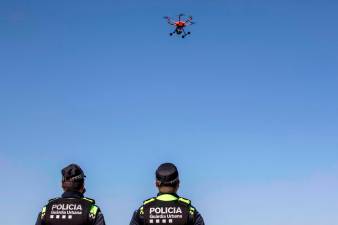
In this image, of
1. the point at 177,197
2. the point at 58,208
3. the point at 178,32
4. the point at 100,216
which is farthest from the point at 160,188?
the point at 178,32

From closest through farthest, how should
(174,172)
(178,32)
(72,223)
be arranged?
(174,172) → (72,223) → (178,32)

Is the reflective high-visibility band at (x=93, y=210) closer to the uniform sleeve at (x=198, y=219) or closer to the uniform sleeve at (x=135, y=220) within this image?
the uniform sleeve at (x=135, y=220)

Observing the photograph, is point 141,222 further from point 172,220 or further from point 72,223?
point 72,223

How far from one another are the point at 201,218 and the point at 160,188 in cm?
116

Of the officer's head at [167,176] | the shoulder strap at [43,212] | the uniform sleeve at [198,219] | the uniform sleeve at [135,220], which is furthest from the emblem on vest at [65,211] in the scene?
the uniform sleeve at [198,219]

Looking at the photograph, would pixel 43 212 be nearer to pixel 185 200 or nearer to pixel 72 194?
pixel 72 194

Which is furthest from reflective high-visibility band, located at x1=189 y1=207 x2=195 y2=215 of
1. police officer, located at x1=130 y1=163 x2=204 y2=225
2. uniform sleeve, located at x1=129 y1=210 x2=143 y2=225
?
uniform sleeve, located at x1=129 y1=210 x2=143 y2=225

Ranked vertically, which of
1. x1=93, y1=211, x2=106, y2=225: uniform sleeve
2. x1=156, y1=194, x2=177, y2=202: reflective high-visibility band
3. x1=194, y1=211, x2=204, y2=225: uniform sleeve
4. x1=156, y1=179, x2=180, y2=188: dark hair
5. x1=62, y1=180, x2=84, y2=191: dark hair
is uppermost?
x1=62, y1=180, x2=84, y2=191: dark hair

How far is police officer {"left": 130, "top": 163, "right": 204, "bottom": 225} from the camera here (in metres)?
13.2

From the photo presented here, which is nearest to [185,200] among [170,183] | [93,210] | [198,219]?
[198,219]

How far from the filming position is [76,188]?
556 inches

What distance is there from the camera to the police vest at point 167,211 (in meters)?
13.4

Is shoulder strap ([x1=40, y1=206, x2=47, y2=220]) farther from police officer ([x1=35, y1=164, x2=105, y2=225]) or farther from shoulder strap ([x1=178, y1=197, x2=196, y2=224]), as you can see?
shoulder strap ([x1=178, y1=197, x2=196, y2=224])

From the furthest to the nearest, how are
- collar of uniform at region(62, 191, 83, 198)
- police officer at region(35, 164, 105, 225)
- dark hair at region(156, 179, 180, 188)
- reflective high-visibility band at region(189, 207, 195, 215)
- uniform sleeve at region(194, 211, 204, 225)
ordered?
collar of uniform at region(62, 191, 83, 198), police officer at region(35, 164, 105, 225), reflective high-visibility band at region(189, 207, 195, 215), uniform sleeve at region(194, 211, 204, 225), dark hair at region(156, 179, 180, 188)
